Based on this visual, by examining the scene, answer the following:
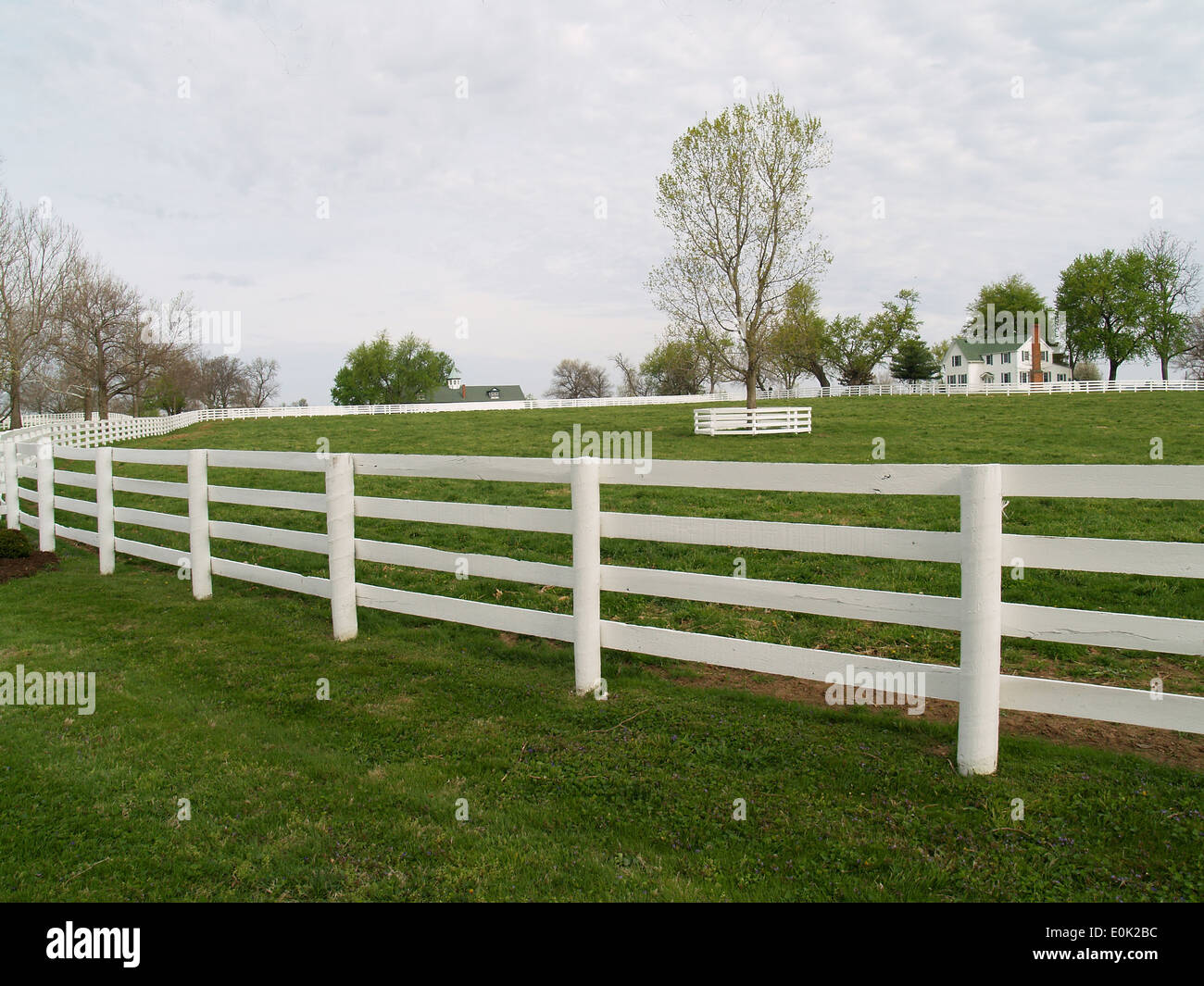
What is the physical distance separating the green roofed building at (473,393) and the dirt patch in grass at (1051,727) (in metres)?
79.9

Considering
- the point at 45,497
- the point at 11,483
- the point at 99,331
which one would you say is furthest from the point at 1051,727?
the point at 99,331

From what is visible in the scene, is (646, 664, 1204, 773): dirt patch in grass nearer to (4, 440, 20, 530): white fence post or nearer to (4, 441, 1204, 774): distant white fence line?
(4, 441, 1204, 774): distant white fence line

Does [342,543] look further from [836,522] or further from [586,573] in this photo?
[836,522]

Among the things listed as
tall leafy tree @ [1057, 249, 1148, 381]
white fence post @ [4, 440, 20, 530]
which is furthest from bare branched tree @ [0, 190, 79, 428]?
tall leafy tree @ [1057, 249, 1148, 381]

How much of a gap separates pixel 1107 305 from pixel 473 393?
2660 inches

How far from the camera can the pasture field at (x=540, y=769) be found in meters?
3.00

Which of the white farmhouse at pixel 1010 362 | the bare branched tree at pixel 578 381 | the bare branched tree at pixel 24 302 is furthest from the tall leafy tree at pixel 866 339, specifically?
the bare branched tree at pixel 24 302

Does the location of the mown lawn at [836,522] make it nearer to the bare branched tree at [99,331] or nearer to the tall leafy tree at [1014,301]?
the bare branched tree at [99,331]

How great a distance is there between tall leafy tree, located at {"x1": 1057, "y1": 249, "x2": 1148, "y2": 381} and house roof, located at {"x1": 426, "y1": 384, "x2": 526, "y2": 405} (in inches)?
2142

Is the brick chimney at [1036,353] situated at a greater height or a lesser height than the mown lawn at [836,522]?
greater

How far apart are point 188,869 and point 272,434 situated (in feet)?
87.3

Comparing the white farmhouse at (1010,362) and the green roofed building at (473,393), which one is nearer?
the white farmhouse at (1010,362)
